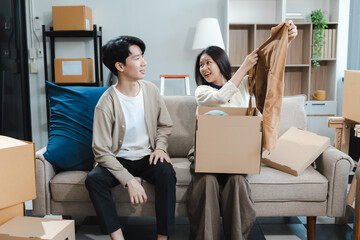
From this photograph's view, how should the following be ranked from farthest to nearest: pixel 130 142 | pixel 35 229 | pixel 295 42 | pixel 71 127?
pixel 295 42 < pixel 71 127 < pixel 130 142 < pixel 35 229

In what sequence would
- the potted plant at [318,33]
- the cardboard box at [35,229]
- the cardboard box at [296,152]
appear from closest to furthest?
the cardboard box at [35,229] → the cardboard box at [296,152] → the potted plant at [318,33]

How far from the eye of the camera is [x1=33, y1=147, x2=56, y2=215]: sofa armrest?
196 cm

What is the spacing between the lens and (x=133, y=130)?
2.03 meters

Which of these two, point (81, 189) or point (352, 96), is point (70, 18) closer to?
point (81, 189)

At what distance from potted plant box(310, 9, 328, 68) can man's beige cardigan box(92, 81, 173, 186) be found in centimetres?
252

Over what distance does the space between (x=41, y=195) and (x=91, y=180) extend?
0.35 m

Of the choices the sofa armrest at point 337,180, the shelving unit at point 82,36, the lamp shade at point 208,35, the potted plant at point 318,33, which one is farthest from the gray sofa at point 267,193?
the potted plant at point 318,33

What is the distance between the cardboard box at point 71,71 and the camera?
159 inches

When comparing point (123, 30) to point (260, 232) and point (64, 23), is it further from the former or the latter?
point (260, 232)

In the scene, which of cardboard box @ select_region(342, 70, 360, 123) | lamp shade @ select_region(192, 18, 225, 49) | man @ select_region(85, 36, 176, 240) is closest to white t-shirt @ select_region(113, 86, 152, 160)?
man @ select_region(85, 36, 176, 240)

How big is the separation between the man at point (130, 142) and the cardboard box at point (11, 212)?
0.30 metres

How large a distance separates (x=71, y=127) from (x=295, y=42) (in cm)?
299

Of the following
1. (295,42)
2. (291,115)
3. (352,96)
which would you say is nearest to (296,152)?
(291,115)

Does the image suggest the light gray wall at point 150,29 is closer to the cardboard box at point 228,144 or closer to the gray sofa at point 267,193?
the gray sofa at point 267,193
